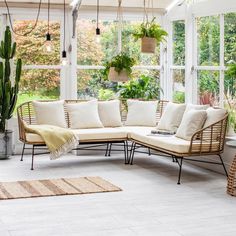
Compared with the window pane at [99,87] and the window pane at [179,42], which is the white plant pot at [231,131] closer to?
the window pane at [179,42]

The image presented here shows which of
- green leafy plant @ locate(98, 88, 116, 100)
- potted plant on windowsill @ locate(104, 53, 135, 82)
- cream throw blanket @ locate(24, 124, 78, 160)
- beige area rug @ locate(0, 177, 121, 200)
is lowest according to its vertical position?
beige area rug @ locate(0, 177, 121, 200)

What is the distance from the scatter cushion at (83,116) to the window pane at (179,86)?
4.66ft

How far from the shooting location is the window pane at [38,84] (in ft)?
26.8

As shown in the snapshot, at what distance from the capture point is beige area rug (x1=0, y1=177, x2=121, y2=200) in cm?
549

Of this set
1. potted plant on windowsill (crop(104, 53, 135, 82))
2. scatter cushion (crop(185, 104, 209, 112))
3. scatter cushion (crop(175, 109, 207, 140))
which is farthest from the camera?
potted plant on windowsill (crop(104, 53, 135, 82))

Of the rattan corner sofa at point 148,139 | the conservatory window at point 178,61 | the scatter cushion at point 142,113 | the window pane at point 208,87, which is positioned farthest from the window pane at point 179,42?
the scatter cushion at point 142,113

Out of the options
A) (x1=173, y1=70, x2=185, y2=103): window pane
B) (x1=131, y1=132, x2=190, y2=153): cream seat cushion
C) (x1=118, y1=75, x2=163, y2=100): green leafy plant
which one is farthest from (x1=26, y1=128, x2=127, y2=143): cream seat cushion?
(x1=173, y1=70, x2=185, y2=103): window pane

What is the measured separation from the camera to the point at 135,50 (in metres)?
8.62

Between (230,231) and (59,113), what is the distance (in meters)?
3.91

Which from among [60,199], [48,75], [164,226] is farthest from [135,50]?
[164,226]

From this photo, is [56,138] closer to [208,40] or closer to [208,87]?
[208,87]

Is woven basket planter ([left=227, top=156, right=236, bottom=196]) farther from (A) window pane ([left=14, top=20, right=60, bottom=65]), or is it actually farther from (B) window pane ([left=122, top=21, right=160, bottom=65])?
(A) window pane ([left=14, top=20, right=60, bottom=65])

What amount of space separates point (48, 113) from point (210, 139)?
7.97 ft

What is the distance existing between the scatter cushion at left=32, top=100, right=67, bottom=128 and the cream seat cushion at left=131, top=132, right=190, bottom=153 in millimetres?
1111
